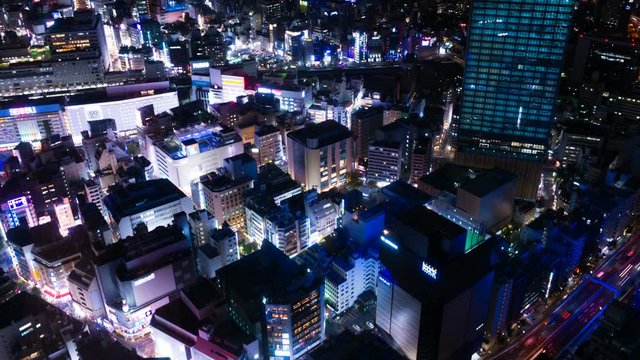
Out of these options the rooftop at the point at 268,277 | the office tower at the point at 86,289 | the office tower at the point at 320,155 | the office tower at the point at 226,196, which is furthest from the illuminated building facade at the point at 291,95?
the office tower at the point at 86,289

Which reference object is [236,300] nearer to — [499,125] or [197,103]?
[499,125]

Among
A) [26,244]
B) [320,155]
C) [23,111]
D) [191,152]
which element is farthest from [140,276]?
[23,111]

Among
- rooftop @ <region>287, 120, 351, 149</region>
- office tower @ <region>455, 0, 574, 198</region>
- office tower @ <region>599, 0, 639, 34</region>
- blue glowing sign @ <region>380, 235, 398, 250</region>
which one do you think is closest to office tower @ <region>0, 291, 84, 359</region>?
blue glowing sign @ <region>380, 235, 398, 250</region>

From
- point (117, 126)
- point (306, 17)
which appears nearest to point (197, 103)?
point (117, 126)

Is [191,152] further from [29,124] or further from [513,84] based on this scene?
[513,84]

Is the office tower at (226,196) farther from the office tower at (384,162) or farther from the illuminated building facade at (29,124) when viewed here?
the illuminated building facade at (29,124)
